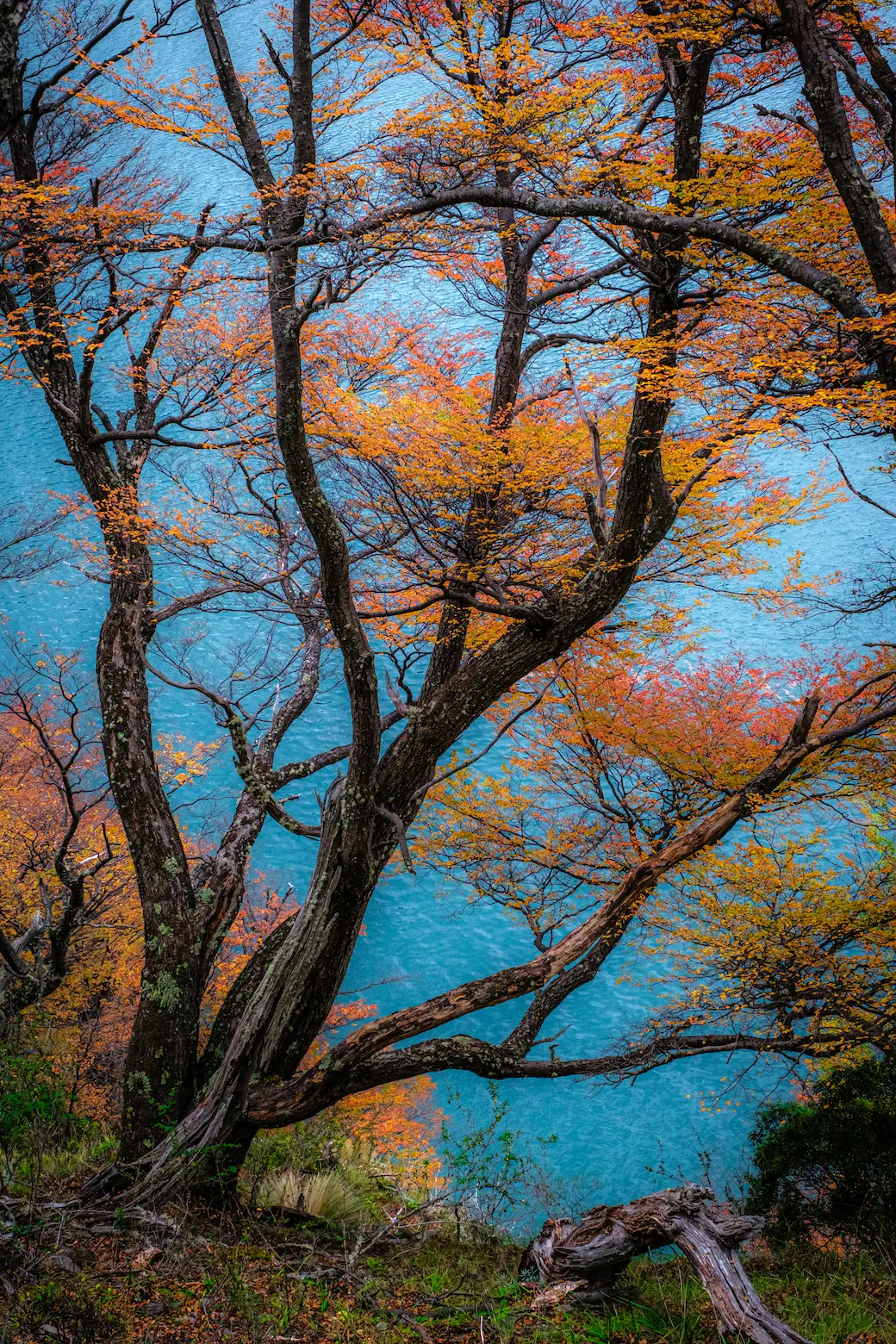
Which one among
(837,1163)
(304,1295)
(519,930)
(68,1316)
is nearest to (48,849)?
(304,1295)

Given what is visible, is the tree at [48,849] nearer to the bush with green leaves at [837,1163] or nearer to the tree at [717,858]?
the tree at [717,858]

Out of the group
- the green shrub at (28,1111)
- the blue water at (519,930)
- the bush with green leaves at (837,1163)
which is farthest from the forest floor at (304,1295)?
the blue water at (519,930)

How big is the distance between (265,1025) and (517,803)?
10.8 feet

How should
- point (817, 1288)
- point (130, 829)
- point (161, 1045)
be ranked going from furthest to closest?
point (130, 829) → point (161, 1045) → point (817, 1288)

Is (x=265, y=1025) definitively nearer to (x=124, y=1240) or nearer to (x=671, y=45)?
(x=124, y=1240)

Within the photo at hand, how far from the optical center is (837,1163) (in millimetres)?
4559

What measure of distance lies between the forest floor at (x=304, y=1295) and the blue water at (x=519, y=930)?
6932 mm

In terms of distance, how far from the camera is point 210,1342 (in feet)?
7.10

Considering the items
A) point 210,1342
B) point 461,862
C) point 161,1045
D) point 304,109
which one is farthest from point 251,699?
point 210,1342

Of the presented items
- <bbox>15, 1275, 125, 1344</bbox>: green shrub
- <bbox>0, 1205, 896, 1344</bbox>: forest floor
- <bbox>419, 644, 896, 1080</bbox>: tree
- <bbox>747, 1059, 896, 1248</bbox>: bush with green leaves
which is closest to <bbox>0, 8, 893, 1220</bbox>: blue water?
<bbox>419, 644, 896, 1080</bbox>: tree

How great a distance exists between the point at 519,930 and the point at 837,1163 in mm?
10136

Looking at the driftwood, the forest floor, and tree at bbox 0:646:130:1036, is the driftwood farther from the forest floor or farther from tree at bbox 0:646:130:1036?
tree at bbox 0:646:130:1036

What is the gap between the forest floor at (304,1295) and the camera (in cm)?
221

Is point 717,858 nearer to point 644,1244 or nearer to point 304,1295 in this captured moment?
point 644,1244
